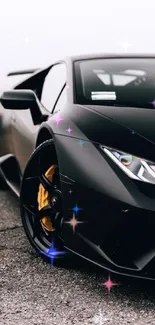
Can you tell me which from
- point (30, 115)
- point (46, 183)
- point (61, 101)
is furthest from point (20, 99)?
point (46, 183)

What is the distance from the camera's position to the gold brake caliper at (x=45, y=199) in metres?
3.49

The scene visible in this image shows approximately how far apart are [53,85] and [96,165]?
161 centimetres

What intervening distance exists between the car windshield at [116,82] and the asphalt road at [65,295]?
0.90 meters

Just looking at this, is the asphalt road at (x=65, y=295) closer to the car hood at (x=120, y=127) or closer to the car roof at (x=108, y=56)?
the car hood at (x=120, y=127)

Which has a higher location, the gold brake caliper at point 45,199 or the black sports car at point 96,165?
the black sports car at point 96,165

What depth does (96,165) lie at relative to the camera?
9.39 ft

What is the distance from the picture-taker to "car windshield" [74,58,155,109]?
3.46 m

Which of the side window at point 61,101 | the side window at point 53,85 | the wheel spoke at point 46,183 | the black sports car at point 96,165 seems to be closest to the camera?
the black sports car at point 96,165

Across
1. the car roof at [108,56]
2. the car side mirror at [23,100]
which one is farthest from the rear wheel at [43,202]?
the car roof at [108,56]

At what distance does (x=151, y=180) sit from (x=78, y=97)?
927 millimetres
